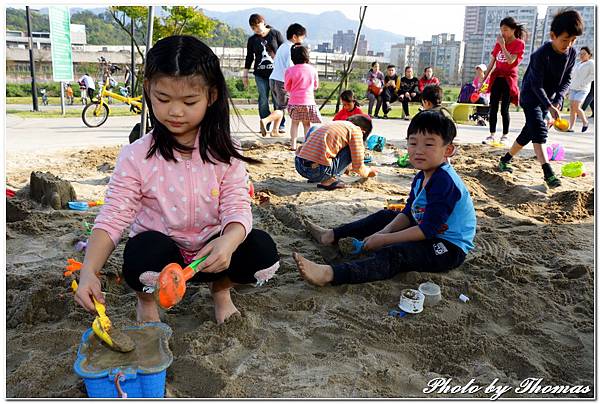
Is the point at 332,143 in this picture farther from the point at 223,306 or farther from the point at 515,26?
the point at 515,26

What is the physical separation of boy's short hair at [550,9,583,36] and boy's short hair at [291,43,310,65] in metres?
2.80

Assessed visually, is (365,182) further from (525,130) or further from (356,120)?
(525,130)

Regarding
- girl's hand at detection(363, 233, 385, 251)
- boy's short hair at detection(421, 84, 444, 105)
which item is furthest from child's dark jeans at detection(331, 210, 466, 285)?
boy's short hair at detection(421, 84, 444, 105)

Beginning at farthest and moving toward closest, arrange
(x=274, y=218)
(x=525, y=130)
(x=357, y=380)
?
1. (x=525, y=130)
2. (x=274, y=218)
3. (x=357, y=380)

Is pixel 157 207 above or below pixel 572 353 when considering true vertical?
above

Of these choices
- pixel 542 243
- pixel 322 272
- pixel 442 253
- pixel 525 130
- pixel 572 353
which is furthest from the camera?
pixel 525 130

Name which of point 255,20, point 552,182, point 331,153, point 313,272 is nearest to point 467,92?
point 255,20

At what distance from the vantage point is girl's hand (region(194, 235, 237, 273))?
164cm

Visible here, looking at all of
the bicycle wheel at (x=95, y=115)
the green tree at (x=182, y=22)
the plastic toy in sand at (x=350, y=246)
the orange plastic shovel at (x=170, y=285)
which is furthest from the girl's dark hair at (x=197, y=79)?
the green tree at (x=182, y=22)

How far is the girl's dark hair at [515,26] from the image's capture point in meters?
5.98

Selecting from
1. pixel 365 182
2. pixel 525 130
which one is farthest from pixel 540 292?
pixel 525 130

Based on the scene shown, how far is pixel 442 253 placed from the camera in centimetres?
240

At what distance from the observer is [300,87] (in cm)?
596

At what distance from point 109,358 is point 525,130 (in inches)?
174
